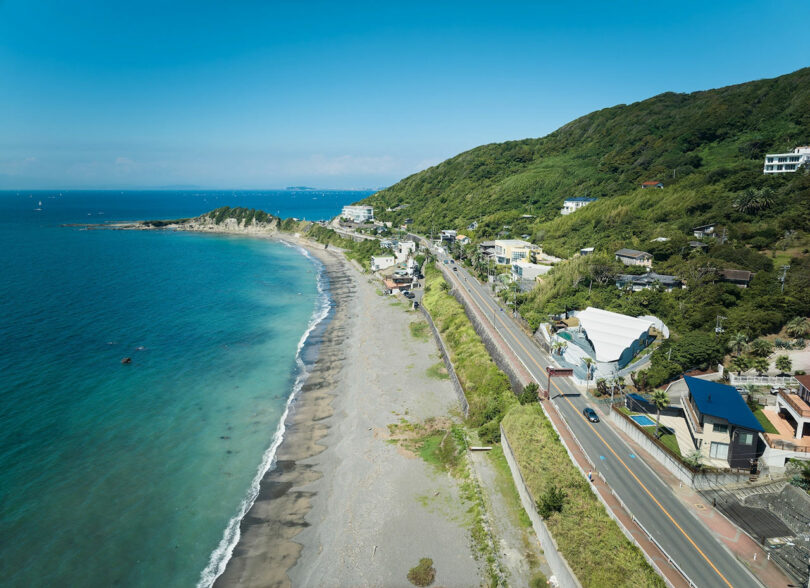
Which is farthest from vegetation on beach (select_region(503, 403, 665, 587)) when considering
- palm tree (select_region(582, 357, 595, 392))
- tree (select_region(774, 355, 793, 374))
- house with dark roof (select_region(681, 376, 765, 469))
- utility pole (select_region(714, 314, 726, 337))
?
utility pole (select_region(714, 314, 726, 337))

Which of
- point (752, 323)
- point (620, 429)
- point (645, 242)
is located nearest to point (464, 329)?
point (620, 429)

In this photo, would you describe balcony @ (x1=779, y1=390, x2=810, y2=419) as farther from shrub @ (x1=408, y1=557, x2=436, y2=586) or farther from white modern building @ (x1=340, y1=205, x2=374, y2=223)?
white modern building @ (x1=340, y1=205, x2=374, y2=223)

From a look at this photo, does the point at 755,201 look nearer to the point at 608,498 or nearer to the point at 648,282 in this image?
the point at 648,282

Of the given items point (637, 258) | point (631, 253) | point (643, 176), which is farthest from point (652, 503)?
point (643, 176)

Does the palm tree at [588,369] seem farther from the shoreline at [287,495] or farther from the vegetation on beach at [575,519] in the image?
the shoreline at [287,495]

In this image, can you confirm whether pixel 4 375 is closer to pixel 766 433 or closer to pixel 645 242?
pixel 766 433

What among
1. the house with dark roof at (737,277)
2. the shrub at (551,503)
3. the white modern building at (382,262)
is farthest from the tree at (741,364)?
the white modern building at (382,262)
